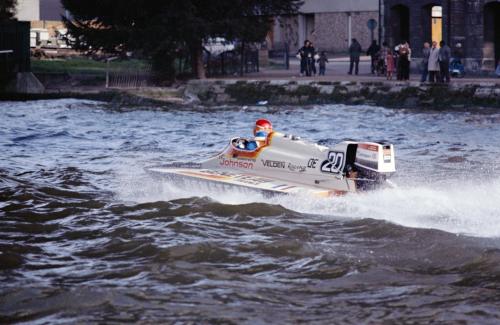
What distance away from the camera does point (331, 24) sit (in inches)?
2790

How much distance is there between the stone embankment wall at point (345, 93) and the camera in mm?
35562

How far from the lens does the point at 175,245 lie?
44.3ft

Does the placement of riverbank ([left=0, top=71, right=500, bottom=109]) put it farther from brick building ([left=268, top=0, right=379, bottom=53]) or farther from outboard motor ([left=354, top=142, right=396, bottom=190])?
brick building ([left=268, top=0, right=379, bottom=53])

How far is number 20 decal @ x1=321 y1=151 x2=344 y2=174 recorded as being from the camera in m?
15.8

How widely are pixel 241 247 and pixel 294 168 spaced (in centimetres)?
340

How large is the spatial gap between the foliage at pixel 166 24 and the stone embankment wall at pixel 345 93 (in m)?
2.15

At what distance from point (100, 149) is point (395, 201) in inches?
472

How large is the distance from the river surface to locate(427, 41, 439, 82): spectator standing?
43.8 ft

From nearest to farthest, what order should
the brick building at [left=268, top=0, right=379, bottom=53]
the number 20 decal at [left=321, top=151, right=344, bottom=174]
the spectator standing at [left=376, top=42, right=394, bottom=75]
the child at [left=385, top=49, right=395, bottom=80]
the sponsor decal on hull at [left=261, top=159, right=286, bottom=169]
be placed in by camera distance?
the number 20 decal at [left=321, top=151, right=344, bottom=174]
the sponsor decal on hull at [left=261, top=159, right=286, bottom=169]
the child at [left=385, top=49, right=395, bottom=80]
the spectator standing at [left=376, top=42, right=394, bottom=75]
the brick building at [left=268, top=0, right=379, bottom=53]

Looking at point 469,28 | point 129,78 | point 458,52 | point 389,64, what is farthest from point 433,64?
point 129,78

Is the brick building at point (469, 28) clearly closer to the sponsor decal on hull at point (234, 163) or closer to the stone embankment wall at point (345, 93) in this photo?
the stone embankment wall at point (345, 93)

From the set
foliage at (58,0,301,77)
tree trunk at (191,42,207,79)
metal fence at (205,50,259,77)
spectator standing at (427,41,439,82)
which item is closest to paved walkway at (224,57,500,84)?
metal fence at (205,50,259,77)

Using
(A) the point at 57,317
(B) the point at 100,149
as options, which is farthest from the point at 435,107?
(A) the point at 57,317

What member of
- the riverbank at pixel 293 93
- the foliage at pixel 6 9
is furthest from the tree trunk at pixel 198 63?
the foliage at pixel 6 9
